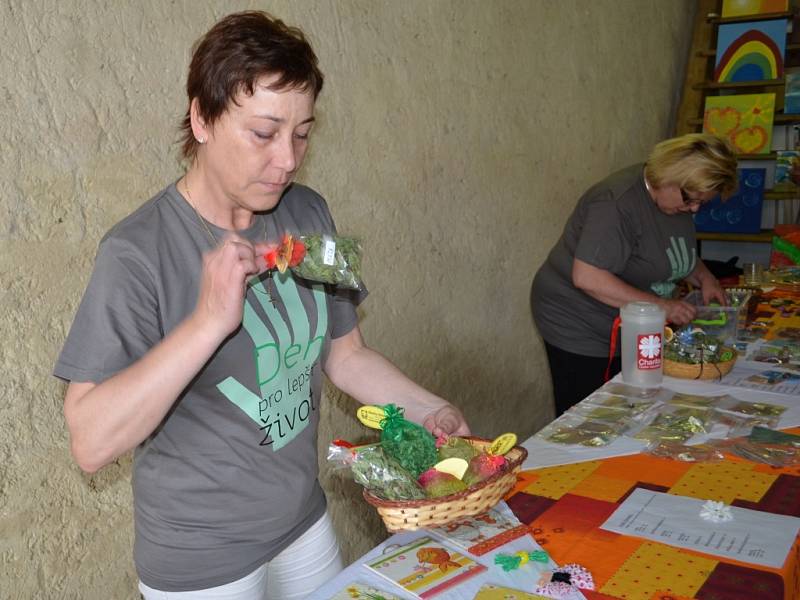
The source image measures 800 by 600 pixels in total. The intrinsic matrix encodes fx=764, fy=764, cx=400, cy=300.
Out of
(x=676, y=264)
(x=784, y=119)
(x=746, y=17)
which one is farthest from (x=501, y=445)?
(x=746, y=17)

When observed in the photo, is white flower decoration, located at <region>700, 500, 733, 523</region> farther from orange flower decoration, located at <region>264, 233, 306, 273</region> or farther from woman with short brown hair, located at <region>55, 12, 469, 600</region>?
orange flower decoration, located at <region>264, 233, 306, 273</region>

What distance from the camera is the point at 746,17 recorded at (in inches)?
188

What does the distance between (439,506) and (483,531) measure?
7.3 inches

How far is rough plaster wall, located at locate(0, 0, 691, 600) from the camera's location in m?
1.58

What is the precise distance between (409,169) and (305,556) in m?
1.58

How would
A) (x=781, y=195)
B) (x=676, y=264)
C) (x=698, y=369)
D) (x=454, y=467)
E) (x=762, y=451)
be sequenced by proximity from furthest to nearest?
(x=781, y=195) < (x=676, y=264) < (x=698, y=369) < (x=762, y=451) < (x=454, y=467)

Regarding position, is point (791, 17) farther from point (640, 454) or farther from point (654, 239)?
point (640, 454)

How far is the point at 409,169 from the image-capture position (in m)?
2.66

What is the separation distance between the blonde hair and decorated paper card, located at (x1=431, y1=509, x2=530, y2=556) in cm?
159

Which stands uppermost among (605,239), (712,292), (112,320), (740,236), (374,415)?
(112,320)

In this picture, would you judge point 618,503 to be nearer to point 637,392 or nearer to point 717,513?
point 717,513

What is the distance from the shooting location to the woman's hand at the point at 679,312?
253cm

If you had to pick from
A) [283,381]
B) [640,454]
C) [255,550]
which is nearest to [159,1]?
[283,381]

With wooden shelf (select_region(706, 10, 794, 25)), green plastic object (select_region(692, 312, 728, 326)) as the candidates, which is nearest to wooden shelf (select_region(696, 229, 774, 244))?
wooden shelf (select_region(706, 10, 794, 25))
